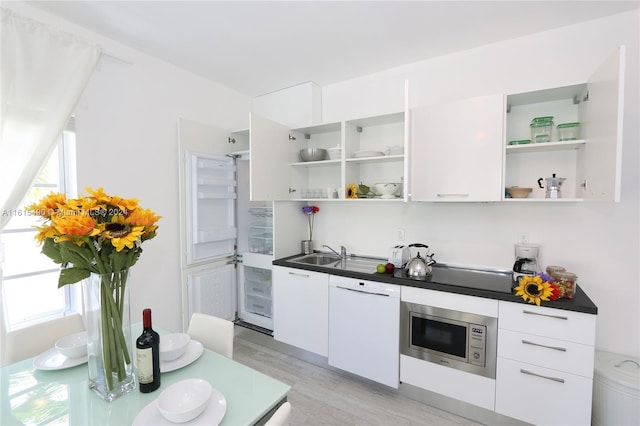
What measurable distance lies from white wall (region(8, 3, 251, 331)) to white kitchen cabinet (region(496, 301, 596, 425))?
2643 millimetres

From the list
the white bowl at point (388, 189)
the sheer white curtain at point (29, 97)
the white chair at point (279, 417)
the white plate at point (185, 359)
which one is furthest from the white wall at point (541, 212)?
the sheer white curtain at point (29, 97)

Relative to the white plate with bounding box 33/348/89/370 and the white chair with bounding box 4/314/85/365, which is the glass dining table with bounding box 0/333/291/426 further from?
the white chair with bounding box 4/314/85/365

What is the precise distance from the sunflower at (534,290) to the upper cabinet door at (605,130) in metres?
0.56

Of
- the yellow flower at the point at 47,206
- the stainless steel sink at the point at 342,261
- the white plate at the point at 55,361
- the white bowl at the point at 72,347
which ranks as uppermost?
the yellow flower at the point at 47,206

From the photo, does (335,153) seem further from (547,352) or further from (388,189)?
(547,352)

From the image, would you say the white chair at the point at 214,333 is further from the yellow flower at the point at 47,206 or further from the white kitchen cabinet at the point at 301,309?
the white kitchen cabinet at the point at 301,309

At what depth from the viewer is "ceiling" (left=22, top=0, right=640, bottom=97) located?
6.15ft

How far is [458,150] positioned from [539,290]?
1.03 metres

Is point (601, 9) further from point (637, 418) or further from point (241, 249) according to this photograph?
point (241, 249)

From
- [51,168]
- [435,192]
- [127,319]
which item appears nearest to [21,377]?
[127,319]

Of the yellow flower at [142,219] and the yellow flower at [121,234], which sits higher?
the yellow flower at [142,219]

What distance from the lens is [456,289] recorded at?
1.93 metres

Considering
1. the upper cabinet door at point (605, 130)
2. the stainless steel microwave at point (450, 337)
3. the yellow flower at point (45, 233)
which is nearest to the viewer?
the yellow flower at point (45, 233)

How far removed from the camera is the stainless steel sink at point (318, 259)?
2896mm
